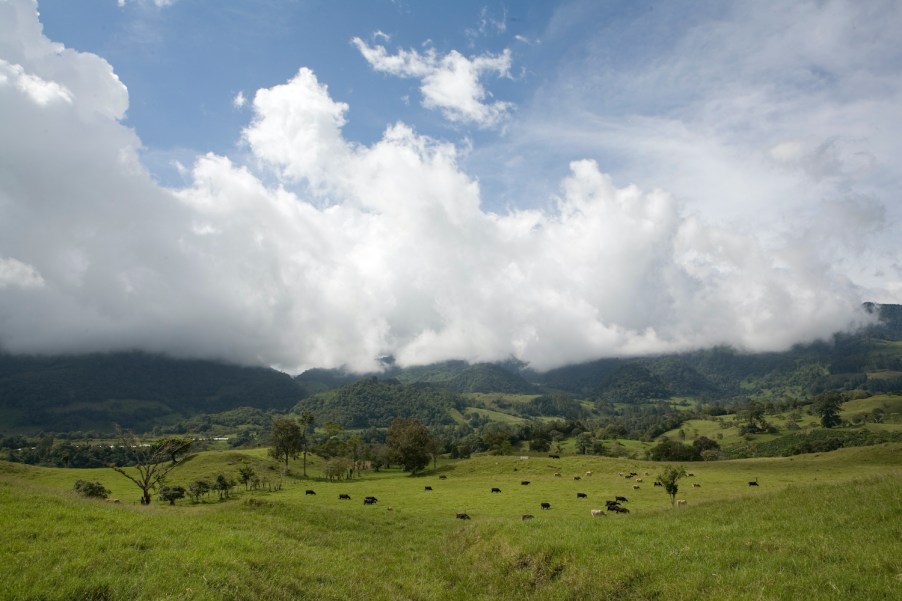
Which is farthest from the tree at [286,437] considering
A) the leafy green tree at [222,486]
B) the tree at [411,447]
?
the leafy green tree at [222,486]

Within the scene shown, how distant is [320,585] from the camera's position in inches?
→ 712

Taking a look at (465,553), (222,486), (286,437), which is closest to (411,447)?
(286,437)

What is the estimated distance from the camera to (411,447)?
115 metres

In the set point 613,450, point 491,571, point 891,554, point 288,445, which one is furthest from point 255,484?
→ point 613,450

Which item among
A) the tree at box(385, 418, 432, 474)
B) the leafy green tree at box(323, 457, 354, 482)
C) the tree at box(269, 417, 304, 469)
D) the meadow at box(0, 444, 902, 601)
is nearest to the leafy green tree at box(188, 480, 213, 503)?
the leafy green tree at box(323, 457, 354, 482)

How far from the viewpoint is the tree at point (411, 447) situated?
116 metres

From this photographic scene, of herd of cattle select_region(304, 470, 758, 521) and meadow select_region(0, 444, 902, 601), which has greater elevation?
meadow select_region(0, 444, 902, 601)

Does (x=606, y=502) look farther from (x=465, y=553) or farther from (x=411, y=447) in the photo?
(x=411, y=447)

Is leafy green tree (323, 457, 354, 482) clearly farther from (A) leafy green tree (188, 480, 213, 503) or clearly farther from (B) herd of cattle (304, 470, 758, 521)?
(A) leafy green tree (188, 480, 213, 503)

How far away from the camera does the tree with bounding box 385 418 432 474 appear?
4547 inches

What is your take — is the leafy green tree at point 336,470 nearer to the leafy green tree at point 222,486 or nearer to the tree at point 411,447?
the tree at point 411,447

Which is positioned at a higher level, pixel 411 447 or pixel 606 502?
pixel 606 502

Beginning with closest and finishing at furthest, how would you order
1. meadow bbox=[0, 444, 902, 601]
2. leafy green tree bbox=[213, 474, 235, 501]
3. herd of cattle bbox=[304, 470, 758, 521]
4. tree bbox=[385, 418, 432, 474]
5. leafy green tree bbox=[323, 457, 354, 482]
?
meadow bbox=[0, 444, 902, 601] → herd of cattle bbox=[304, 470, 758, 521] → leafy green tree bbox=[213, 474, 235, 501] → leafy green tree bbox=[323, 457, 354, 482] → tree bbox=[385, 418, 432, 474]

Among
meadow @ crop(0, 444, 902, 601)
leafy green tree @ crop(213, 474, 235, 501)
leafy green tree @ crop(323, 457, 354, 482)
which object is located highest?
meadow @ crop(0, 444, 902, 601)
